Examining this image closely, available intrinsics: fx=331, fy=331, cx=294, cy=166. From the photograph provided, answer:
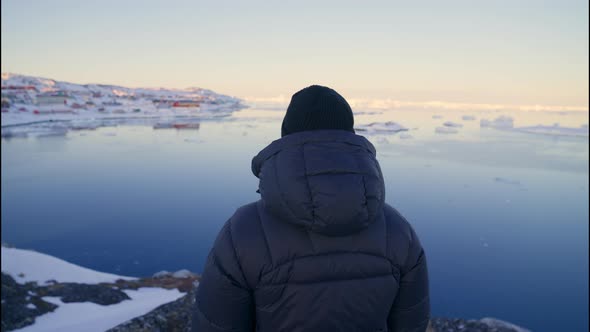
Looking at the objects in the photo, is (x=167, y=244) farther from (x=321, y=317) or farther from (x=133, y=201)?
(x=321, y=317)

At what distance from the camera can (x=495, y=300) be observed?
8.12m

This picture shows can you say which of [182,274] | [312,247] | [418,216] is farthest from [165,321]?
[418,216]

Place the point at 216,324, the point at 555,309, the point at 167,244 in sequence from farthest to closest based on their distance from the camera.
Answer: the point at 167,244, the point at 555,309, the point at 216,324

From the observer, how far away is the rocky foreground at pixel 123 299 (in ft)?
12.4

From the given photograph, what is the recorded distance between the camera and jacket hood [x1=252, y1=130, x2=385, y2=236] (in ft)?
3.27

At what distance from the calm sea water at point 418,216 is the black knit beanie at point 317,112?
801 cm

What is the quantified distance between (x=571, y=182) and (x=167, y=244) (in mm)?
19852

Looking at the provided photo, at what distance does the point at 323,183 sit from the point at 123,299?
23.7ft

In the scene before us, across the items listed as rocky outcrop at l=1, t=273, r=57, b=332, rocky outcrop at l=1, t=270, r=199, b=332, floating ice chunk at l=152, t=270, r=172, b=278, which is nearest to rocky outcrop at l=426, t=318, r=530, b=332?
rocky outcrop at l=1, t=270, r=199, b=332

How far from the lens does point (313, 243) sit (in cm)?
108

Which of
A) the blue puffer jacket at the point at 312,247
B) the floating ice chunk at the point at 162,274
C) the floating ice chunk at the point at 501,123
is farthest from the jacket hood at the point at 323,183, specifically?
the floating ice chunk at the point at 501,123

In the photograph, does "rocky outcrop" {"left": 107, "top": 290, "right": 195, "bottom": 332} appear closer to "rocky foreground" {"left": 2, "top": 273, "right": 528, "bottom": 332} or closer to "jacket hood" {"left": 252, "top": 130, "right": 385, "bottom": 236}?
"rocky foreground" {"left": 2, "top": 273, "right": 528, "bottom": 332}

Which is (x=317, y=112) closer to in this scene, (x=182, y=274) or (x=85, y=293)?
(x=85, y=293)

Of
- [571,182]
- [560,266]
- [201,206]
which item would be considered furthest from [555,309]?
[571,182]
